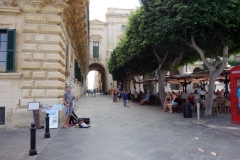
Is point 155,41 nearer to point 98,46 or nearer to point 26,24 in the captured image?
point 26,24

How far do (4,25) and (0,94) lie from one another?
8.52 feet

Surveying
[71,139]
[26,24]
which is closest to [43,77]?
[26,24]

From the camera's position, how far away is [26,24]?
7.89m

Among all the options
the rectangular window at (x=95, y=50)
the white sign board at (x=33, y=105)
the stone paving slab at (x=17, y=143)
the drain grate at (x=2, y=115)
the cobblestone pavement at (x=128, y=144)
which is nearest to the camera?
the stone paving slab at (x=17, y=143)

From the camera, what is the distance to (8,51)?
7.70 m

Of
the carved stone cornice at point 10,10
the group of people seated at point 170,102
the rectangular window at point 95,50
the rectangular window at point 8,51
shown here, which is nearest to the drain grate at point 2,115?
the rectangular window at point 8,51

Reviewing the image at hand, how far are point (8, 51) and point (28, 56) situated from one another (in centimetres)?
72

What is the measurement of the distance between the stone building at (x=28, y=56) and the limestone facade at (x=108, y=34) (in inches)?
1729

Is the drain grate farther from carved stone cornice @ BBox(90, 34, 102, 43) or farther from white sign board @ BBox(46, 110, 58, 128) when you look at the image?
carved stone cornice @ BBox(90, 34, 102, 43)

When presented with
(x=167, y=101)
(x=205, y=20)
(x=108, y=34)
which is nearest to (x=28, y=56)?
(x=205, y=20)

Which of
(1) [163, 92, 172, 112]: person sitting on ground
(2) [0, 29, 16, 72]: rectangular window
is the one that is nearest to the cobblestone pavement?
(2) [0, 29, 16, 72]: rectangular window

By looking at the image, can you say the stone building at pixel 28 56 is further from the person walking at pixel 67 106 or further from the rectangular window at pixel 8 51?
the person walking at pixel 67 106

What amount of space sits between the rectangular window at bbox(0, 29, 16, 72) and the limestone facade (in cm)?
4408

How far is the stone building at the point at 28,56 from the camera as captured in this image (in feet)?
A: 25.2
